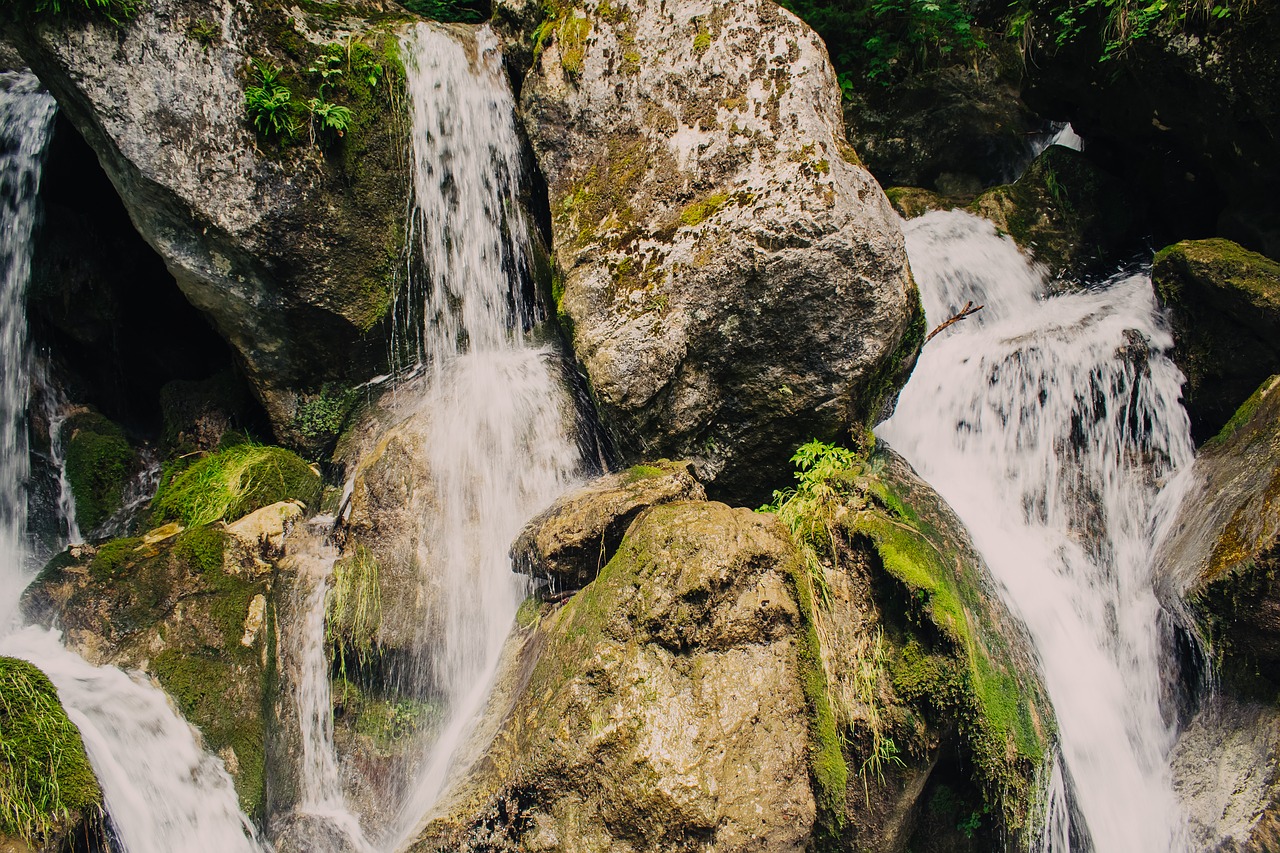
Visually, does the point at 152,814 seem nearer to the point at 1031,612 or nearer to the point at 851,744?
the point at 851,744

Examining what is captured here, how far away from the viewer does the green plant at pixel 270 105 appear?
5996 mm

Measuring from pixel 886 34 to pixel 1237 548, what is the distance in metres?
7.64

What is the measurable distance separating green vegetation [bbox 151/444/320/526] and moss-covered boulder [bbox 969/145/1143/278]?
304 inches

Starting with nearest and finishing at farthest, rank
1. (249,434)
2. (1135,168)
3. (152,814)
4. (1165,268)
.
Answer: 1. (152,814)
2. (1165,268)
3. (249,434)
4. (1135,168)

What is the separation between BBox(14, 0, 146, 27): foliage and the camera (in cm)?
543

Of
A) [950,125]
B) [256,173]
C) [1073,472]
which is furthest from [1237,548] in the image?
[256,173]

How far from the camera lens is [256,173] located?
19.7 ft

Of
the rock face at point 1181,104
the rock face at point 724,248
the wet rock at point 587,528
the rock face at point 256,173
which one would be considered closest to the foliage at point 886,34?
the rock face at point 1181,104

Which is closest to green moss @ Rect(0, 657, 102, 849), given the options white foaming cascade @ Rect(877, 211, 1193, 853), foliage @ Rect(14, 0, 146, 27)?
foliage @ Rect(14, 0, 146, 27)

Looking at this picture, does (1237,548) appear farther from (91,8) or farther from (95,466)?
(95,466)

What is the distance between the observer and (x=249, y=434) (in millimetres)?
7117

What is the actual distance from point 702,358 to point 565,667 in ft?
7.79

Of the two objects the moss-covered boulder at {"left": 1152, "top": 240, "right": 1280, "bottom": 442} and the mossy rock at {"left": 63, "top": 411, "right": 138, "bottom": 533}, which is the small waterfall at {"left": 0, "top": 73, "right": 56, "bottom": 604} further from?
the moss-covered boulder at {"left": 1152, "top": 240, "right": 1280, "bottom": 442}

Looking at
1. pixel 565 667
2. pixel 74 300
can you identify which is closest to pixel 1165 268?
pixel 565 667
